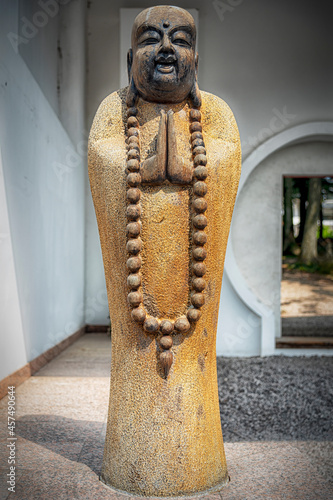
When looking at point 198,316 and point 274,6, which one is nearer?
point 198,316

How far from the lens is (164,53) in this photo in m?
2.21

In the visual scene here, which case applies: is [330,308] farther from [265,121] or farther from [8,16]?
[8,16]

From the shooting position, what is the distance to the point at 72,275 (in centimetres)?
656

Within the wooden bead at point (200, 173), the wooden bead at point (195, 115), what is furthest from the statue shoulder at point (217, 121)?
the wooden bead at point (200, 173)

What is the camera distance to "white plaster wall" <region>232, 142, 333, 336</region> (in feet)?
21.2

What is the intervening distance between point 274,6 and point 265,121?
1.54 meters

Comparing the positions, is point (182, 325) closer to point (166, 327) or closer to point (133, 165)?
point (166, 327)

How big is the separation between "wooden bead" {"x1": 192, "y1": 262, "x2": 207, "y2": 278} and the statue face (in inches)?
31.9

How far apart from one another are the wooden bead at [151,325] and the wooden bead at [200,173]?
2.21ft

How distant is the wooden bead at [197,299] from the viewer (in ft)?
7.15

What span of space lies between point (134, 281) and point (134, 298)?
3.0 inches

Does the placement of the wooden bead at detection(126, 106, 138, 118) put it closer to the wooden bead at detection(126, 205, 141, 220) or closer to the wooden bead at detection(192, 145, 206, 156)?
the wooden bead at detection(192, 145, 206, 156)

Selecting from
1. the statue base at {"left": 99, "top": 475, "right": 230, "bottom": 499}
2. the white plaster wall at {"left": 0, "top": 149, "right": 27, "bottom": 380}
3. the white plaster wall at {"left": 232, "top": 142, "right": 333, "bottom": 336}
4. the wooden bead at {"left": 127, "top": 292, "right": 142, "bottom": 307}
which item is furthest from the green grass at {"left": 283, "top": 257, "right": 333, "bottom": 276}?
the wooden bead at {"left": 127, "top": 292, "right": 142, "bottom": 307}

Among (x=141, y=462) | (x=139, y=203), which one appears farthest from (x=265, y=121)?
(x=141, y=462)
